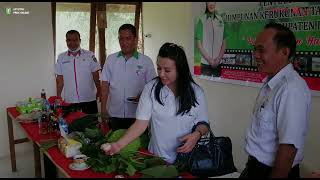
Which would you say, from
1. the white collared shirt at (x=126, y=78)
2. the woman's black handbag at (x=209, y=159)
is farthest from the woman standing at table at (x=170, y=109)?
the white collared shirt at (x=126, y=78)

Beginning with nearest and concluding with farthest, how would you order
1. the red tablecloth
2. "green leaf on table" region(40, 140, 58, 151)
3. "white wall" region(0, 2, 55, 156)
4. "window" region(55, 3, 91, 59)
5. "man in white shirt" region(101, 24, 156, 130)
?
the red tablecloth, "green leaf on table" region(40, 140, 58, 151), "man in white shirt" region(101, 24, 156, 130), "white wall" region(0, 2, 55, 156), "window" region(55, 3, 91, 59)

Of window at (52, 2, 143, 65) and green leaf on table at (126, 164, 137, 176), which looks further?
window at (52, 2, 143, 65)

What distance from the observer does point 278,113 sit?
137 cm

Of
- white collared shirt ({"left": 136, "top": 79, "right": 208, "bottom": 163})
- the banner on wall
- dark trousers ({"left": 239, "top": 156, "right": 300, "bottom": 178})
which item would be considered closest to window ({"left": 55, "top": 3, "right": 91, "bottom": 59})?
the banner on wall

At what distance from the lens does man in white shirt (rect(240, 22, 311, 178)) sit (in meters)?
1.34

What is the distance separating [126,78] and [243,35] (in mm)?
1219

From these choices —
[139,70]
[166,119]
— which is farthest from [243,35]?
[166,119]

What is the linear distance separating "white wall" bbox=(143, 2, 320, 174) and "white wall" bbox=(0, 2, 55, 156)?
1457 millimetres

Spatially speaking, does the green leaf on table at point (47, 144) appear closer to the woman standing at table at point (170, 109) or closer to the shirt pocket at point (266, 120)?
the woman standing at table at point (170, 109)

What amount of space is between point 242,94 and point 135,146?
1.71m

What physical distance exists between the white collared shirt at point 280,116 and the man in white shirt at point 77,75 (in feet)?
8.09

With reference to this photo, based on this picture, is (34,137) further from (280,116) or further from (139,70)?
(280,116)

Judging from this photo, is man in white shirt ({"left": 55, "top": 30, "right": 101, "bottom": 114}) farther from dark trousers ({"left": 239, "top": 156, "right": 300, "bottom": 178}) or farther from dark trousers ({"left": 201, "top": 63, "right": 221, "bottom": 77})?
dark trousers ({"left": 239, "top": 156, "right": 300, "bottom": 178})

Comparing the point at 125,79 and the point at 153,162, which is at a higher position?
the point at 125,79
